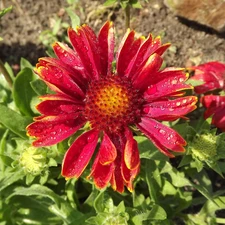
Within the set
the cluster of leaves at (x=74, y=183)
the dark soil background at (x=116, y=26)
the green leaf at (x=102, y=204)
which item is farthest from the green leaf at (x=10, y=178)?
the dark soil background at (x=116, y=26)

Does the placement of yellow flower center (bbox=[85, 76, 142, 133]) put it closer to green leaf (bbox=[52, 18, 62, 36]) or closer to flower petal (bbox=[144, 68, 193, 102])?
flower petal (bbox=[144, 68, 193, 102])

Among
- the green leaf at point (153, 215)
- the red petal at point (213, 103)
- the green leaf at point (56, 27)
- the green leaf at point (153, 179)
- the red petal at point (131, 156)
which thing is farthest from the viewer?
the green leaf at point (56, 27)

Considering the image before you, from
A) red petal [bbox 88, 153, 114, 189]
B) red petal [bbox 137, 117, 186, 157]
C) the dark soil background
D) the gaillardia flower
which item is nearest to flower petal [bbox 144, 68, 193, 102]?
the gaillardia flower

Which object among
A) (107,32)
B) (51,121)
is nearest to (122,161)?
(51,121)

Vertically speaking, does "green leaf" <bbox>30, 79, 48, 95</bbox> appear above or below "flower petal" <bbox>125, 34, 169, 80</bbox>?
above

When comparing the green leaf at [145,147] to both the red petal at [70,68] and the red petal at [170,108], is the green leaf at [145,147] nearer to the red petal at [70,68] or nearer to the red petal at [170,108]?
the red petal at [170,108]

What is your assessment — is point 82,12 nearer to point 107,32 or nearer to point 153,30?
point 153,30
